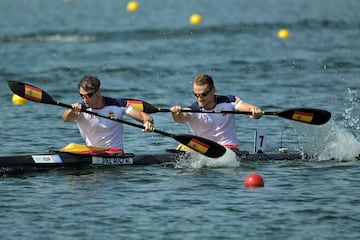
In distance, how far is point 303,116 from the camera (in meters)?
14.8

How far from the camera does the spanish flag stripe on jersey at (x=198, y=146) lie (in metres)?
13.6

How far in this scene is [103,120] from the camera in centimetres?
1387

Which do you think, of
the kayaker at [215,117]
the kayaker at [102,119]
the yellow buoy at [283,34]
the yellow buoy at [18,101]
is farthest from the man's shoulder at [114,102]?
the yellow buoy at [283,34]

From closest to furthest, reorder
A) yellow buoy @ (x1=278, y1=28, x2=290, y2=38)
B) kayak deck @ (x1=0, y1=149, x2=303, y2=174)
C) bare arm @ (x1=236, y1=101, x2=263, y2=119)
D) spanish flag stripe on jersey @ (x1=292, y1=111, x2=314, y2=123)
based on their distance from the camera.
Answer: kayak deck @ (x1=0, y1=149, x2=303, y2=174)
bare arm @ (x1=236, y1=101, x2=263, y2=119)
spanish flag stripe on jersey @ (x1=292, y1=111, x2=314, y2=123)
yellow buoy @ (x1=278, y1=28, x2=290, y2=38)

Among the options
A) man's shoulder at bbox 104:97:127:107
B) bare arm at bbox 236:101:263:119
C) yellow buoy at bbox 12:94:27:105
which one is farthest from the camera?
yellow buoy at bbox 12:94:27:105

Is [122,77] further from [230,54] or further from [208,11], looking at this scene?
[208,11]

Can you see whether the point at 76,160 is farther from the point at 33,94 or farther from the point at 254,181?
the point at 254,181

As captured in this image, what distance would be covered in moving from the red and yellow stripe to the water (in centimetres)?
35

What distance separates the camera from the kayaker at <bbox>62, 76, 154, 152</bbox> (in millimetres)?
13617

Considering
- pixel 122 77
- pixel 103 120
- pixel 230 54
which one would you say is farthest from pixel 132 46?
pixel 103 120

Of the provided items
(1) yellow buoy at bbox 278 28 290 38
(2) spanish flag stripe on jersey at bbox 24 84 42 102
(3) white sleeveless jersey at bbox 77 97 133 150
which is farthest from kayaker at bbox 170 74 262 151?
(1) yellow buoy at bbox 278 28 290 38

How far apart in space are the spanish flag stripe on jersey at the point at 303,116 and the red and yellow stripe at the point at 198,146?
1869mm

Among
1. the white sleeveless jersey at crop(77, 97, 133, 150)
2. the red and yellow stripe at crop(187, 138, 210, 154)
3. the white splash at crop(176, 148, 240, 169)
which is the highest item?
the white sleeveless jersey at crop(77, 97, 133, 150)

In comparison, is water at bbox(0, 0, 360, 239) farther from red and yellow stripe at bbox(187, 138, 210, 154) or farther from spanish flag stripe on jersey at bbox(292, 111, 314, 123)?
spanish flag stripe on jersey at bbox(292, 111, 314, 123)
